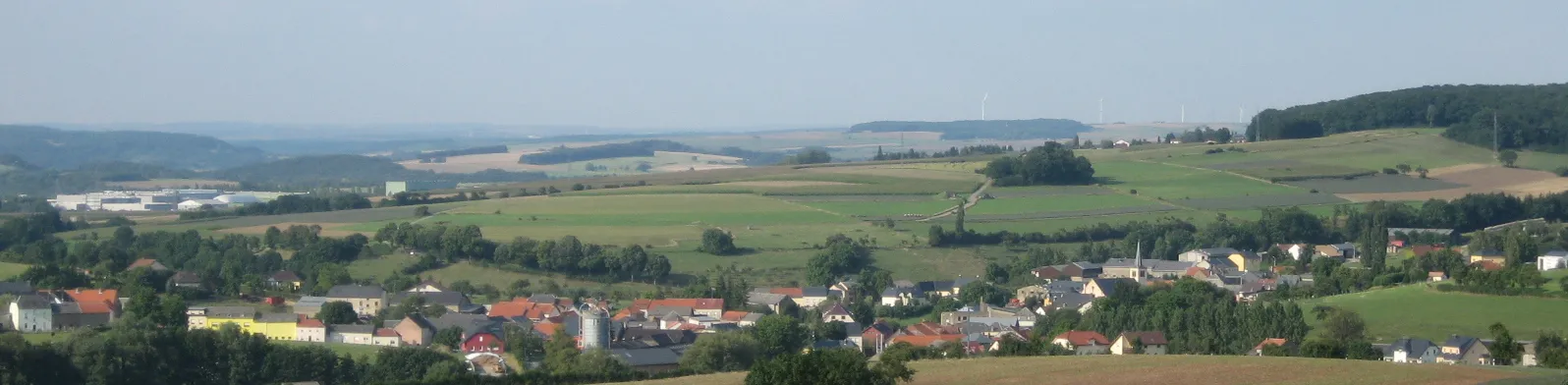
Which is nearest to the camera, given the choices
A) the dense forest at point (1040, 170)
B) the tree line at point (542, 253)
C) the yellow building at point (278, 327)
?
the yellow building at point (278, 327)

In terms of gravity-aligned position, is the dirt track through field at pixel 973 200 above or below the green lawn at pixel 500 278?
above

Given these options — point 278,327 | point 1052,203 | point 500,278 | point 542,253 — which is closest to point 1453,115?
point 1052,203

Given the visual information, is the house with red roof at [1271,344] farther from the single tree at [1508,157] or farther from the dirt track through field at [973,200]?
the single tree at [1508,157]

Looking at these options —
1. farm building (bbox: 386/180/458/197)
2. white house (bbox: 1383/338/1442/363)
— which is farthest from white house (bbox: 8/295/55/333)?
farm building (bbox: 386/180/458/197)

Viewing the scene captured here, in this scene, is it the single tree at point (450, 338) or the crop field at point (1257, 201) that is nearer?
the single tree at point (450, 338)

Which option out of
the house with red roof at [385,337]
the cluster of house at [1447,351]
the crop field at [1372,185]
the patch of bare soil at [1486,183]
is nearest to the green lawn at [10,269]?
the house with red roof at [385,337]

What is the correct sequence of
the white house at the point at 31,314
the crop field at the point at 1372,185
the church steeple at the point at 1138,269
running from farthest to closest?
the crop field at the point at 1372,185 → the church steeple at the point at 1138,269 → the white house at the point at 31,314

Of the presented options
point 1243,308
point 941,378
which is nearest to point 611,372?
point 941,378
